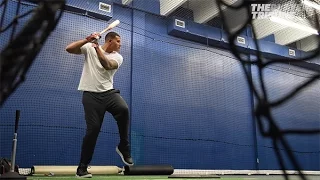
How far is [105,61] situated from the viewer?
2994mm

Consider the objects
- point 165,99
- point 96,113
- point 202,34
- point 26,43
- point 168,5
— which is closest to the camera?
point 26,43

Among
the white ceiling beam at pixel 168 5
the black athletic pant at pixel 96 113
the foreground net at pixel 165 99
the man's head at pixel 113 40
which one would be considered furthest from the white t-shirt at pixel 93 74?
the white ceiling beam at pixel 168 5

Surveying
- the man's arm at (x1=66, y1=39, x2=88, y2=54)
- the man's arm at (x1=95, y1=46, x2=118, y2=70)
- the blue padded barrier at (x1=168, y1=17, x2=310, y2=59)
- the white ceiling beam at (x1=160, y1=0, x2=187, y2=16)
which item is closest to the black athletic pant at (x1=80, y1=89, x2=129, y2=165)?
the man's arm at (x1=95, y1=46, x2=118, y2=70)

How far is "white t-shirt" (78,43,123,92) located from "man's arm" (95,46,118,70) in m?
0.08

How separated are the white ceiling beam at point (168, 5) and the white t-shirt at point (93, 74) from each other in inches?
139

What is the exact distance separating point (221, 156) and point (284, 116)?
79.5 inches

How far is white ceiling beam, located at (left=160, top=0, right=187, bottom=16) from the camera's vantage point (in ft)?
20.9

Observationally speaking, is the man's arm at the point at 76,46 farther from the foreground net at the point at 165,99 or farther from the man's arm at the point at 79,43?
the foreground net at the point at 165,99

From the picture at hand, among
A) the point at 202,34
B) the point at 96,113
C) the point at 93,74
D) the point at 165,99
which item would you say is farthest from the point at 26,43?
the point at 202,34

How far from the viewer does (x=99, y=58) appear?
9.82 feet

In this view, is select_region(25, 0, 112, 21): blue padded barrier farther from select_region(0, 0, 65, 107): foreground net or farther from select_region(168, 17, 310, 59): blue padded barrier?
select_region(0, 0, 65, 107): foreground net

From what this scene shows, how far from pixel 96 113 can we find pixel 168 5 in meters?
4.13

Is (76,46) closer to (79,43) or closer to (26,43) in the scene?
(79,43)

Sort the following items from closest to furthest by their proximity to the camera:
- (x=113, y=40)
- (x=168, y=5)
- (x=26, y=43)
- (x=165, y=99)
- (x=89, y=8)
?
(x=26, y=43)
(x=113, y=40)
(x=89, y=8)
(x=165, y=99)
(x=168, y=5)
